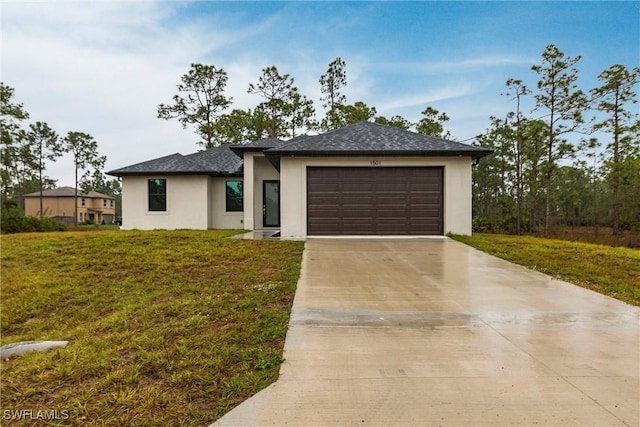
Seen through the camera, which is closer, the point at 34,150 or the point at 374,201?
the point at 374,201

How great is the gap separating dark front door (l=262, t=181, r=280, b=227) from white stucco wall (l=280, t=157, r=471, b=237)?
3937mm

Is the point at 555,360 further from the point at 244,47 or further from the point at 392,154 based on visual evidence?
the point at 244,47

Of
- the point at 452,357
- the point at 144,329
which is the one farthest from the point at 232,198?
the point at 452,357

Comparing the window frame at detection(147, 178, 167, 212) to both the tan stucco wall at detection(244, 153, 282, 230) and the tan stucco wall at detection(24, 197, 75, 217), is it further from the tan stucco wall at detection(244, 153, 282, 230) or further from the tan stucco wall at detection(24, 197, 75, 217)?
the tan stucco wall at detection(24, 197, 75, 217)

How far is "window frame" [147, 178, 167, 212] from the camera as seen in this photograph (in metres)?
15.9

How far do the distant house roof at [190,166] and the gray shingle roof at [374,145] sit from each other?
501cm

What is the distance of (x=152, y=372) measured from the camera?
9.53 feet

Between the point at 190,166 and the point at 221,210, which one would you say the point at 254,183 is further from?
the point at 190,166

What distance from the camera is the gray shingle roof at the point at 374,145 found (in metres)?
11.5

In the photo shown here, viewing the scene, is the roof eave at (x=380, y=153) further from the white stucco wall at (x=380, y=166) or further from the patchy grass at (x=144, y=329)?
the patchy grass at (x=144, y=329)

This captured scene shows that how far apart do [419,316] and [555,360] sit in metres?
1.49

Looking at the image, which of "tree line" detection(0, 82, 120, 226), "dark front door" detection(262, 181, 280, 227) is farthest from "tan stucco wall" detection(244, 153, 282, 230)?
"tree line" detection(0, 82, 120, 226)

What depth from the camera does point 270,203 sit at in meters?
15.8

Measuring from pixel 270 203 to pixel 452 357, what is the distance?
13.3 meters
